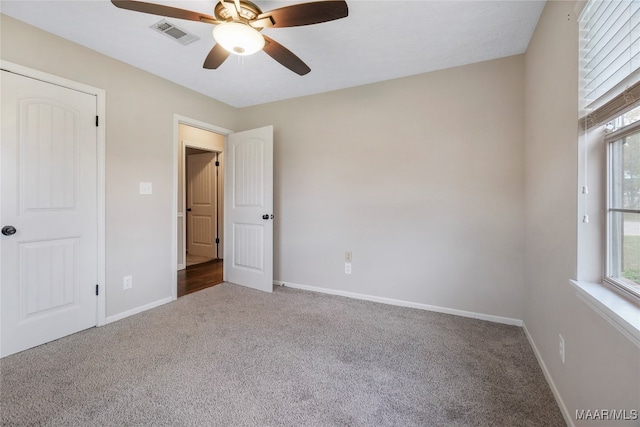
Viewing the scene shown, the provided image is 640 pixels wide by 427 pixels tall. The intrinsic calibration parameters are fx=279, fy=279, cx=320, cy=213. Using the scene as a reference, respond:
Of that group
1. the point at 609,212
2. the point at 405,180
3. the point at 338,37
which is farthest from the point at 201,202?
the point at 609,212

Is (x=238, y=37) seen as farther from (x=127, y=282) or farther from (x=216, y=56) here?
(x=127, y=282)

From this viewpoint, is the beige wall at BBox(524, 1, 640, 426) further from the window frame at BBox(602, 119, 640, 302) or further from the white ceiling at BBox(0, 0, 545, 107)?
the white ceiling at BBox(0, 0, 545, 107)

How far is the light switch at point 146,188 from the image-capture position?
2770mm

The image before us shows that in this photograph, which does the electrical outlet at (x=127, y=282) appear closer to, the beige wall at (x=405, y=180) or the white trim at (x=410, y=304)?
the beige wall at (x=405, y=180)

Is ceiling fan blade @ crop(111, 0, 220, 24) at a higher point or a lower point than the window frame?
higher

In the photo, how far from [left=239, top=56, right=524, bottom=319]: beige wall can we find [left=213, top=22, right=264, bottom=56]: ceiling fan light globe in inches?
65.2

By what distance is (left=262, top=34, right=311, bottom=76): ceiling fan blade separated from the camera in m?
1.85

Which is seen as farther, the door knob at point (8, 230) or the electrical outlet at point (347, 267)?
the electrical outlet at point (347, 267)

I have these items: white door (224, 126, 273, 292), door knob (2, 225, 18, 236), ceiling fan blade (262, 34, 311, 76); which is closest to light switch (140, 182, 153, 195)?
door knob (2, 225, 18, 236)

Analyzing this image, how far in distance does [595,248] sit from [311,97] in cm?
296

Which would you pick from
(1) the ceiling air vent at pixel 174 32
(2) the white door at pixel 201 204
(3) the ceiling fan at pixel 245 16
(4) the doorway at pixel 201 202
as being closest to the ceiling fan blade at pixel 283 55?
(3) the ceiling fan at pixel 245 16

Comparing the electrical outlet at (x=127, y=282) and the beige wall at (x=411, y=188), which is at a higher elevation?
the beige wall at (x=411, y=188)

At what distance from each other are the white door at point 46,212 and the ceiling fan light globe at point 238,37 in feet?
5.17

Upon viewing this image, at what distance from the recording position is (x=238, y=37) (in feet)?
5.28
